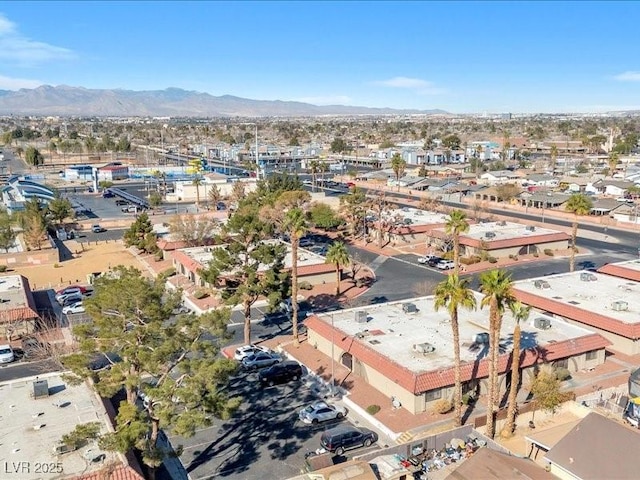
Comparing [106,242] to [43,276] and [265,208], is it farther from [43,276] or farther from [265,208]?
[265,208]

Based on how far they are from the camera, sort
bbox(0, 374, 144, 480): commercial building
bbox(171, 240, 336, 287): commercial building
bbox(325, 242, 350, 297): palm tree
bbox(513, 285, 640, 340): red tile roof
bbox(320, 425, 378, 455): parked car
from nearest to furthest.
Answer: bbox(0, 374, 144, 480): commercial building, bbox(320, 425, 378, 455): parked car, bbox(513, 285, 640, 340): red tile roof, bbox(325, 242, 350, 297): palm tree, bbox(171, 240, 336, 287): commercial building

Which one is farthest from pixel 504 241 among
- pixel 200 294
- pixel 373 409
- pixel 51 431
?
pixel 51 431

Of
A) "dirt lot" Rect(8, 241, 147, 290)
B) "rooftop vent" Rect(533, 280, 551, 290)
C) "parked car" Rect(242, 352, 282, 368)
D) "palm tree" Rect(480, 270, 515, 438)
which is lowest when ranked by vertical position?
"dirt lot" Rect(8, 241, 147, 290)

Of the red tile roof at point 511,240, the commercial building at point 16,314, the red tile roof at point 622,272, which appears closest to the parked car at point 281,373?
the commercial building at point 16,314

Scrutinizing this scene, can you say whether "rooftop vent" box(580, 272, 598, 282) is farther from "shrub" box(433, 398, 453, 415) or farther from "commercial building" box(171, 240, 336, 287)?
"shrub" box(433, 398, 453, 415)

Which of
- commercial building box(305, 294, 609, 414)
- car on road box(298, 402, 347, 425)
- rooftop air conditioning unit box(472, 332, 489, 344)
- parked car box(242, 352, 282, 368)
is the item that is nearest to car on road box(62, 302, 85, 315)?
parked car box(242, 352, 282, 368)

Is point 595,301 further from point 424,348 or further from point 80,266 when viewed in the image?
point 80,266
